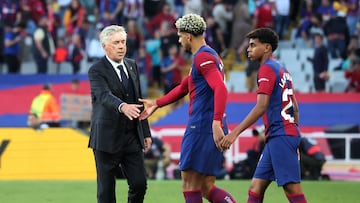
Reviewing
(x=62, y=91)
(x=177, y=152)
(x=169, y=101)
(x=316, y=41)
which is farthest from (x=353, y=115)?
(x=169, y=101)

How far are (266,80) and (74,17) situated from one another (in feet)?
59.6

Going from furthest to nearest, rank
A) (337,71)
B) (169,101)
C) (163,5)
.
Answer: (163,5) → (337,71) → (169,101)

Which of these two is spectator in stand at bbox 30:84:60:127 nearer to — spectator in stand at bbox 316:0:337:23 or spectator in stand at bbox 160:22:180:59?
spectator in stand at bbox 160:22:180:59

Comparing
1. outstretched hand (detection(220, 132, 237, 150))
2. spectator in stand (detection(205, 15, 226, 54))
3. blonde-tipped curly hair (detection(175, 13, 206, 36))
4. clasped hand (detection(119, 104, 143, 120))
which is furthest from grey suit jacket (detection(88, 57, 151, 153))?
spectator in stand (detection(205, 15, 226, 54))

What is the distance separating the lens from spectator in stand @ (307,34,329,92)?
25.3 meters

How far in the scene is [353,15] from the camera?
27297 mm

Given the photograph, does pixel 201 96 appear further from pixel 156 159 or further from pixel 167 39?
pixel 167 39

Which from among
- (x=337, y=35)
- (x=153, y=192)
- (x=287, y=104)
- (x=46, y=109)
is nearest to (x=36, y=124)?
(x=46, y=109)

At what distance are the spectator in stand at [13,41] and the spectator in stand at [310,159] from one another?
10550 mm

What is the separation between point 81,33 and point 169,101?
16572 mm

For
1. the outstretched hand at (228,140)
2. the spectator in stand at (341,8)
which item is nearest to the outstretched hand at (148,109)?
the outstretched hand at (228,140)

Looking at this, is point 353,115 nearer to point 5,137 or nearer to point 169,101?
point 5,137

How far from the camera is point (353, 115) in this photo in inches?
967

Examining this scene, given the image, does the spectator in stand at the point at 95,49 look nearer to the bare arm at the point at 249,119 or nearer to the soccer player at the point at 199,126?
the soccer player at the point at 199,126
